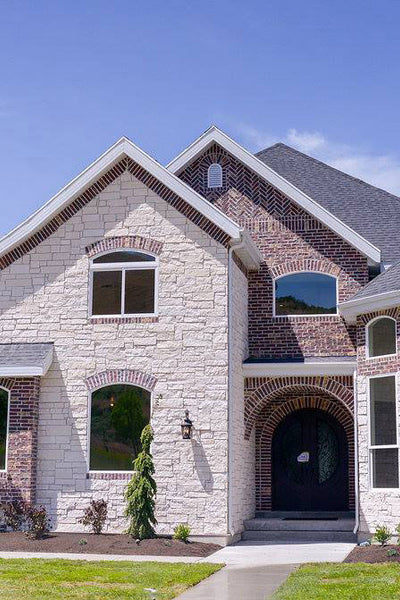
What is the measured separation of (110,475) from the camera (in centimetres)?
1798

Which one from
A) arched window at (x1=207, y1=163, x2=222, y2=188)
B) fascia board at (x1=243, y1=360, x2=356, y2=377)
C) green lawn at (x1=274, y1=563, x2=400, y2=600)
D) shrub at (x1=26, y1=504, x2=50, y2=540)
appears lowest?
green lawn at (x1=274, y1=563, x2=400, y2=600)

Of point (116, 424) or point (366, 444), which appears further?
point (116, 424)

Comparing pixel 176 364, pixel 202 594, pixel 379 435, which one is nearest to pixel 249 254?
pixel 176 364

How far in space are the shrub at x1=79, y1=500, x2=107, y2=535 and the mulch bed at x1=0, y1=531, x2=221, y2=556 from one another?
544mm

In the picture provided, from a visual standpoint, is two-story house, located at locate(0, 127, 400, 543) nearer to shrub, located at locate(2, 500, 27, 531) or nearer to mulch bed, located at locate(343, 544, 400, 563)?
shrub, located at locate(2, 500, 27, 531)

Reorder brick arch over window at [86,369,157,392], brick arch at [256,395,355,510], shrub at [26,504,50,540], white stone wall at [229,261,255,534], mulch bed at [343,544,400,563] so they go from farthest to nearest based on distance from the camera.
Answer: brick arch at [256,395,355,510], brick arch over window at [86,369,157,392], white stone wall at [229,261,255,534], shrub at [26,504,50,540], mulch bed at [343,544,400,563]

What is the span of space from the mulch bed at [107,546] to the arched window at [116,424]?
1.64 metres

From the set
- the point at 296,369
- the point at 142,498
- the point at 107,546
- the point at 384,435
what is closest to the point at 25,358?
the point at 142,498

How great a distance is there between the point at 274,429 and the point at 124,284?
499cm

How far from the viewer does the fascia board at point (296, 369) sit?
62.4ft

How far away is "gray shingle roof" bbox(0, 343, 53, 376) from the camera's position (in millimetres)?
18062

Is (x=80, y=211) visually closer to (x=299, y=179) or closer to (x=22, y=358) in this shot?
(x=22, y=358)

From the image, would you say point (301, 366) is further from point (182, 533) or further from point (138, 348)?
point (182, 533)

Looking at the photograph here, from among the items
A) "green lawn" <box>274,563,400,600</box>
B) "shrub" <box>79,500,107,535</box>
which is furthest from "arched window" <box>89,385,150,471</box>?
"green lawn" <box>274,563,400,600</box>
